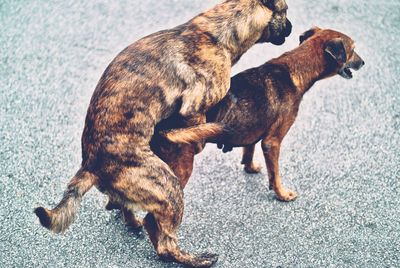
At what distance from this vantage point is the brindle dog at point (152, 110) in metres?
2.95

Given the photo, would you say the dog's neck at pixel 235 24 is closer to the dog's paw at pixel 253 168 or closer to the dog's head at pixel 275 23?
the dog's head at pixel 275 23

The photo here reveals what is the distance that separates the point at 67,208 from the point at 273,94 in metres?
1.62

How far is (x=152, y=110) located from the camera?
119 inches

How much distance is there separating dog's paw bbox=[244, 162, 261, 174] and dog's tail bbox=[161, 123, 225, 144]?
3.77 feet

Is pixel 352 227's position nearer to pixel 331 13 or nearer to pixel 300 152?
pixel 300 152

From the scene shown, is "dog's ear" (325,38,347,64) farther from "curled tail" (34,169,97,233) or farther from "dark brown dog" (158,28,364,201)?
"curled tail" (34,169,97,233)

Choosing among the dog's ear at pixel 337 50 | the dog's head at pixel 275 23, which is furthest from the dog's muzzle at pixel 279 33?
the dog's ear at pixel 337 50

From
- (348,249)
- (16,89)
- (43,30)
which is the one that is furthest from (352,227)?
(43,30)

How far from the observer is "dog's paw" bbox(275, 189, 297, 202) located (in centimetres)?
389

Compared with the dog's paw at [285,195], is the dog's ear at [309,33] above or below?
above

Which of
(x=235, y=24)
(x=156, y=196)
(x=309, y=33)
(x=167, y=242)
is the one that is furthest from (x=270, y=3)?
(x=167, y=242)

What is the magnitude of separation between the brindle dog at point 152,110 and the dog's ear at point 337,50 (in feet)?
1.78

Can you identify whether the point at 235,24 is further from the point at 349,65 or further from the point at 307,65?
the point at 349,65

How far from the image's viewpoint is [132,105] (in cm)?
296
